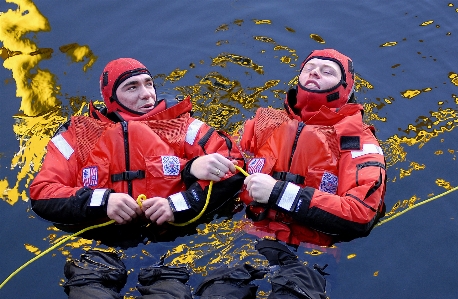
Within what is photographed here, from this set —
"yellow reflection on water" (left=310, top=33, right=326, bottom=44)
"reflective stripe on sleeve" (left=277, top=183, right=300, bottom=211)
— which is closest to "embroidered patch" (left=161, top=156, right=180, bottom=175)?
"reflective stripe on sleeve" (left=277, top=183, right=300, bottom=211)

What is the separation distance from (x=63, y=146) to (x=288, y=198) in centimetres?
166

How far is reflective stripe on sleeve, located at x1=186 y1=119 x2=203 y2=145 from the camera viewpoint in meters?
4.96

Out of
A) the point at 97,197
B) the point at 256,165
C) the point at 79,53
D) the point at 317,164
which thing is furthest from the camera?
the point at 79,53

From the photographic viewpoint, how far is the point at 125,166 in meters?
4.84

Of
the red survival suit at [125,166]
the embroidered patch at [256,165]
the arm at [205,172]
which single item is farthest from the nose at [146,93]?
the embroidered patch at [256,165]

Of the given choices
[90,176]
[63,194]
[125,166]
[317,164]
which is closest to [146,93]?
[125,166]

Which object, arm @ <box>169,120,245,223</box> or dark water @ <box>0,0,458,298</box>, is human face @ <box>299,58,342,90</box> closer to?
arm @ <box>169,120,245,223</box>

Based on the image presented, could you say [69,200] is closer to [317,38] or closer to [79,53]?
[79,53]

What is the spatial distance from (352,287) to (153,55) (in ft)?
11.3

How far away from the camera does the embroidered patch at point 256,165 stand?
488 centimetres

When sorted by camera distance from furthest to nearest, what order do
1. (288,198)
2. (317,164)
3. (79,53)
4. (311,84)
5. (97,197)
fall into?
(79,53)
(311,84)
(317,164)
(97,197)
(288,198)

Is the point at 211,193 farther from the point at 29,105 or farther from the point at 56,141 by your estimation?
the point at 29,105

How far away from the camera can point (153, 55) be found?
6.96 meters

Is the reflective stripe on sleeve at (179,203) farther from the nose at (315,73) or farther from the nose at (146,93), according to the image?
the nose at (315,73)
